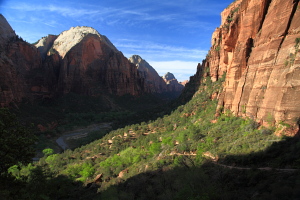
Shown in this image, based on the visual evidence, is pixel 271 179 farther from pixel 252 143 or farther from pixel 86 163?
pixel 86 163

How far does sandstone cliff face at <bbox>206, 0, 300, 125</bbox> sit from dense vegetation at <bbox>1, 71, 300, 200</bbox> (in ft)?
6.63

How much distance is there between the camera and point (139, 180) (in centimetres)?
1689

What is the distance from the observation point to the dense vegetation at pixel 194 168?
10.4 m

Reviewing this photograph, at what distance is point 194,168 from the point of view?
14.8 m

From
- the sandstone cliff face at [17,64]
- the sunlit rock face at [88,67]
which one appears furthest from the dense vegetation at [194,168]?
the sunlit rock face at [88,67]

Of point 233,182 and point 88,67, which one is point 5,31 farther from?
point 233,182

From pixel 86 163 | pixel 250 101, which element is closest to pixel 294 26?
pixel 250 101

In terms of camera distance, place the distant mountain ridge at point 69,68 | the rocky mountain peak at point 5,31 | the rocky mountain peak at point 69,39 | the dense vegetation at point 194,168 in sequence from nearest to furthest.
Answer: the dense vegetation at point 194,168 < the rocky mountain peak at point 5,31 < the distant mountain ridge at point 69,68 < the rocky mountain peak at point 69,39

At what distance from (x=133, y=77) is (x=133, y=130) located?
8197 cm

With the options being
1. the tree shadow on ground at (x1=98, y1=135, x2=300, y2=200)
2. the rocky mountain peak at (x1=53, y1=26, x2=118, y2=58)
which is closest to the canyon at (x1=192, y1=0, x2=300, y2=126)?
the tree shadow on ground at (x1=98, y1=135, x2=300, y2=200)

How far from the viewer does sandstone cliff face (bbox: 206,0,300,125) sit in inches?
579

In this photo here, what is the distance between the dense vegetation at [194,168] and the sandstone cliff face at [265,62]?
2.02 m

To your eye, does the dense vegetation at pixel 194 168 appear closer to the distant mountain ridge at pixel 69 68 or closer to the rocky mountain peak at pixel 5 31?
the distant mountain ridge at pixel 69 68

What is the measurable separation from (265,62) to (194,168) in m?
13.2
